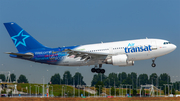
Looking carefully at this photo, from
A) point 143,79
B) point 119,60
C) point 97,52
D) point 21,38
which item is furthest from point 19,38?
point 143,79

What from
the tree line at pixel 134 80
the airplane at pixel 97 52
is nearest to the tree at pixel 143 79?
the tree line at pixel 134 80

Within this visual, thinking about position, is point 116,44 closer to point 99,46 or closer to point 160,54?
point 99,46

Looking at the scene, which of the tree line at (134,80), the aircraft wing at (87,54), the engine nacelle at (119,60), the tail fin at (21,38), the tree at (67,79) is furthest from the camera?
the tree line at (134,80)

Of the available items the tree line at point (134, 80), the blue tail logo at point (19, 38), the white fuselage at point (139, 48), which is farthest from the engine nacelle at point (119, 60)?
the tree line at point (134, 80)

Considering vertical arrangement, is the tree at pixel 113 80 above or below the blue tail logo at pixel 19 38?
below

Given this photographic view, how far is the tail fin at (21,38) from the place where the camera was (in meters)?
58.4

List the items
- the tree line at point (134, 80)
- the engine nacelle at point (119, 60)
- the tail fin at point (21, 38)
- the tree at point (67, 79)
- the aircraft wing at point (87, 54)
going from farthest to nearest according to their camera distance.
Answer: the tree line at point (134, 80) < the tree at point (67, 79) < the tail fin at point (21, 38) < the engine nacelle at point (119, 60) < the aircraft wing at point (87, 54)

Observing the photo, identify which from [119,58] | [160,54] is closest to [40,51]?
[119,58]

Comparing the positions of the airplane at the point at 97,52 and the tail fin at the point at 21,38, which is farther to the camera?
the tail fin at the point at 21,38

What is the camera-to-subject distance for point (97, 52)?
5328 centimetres

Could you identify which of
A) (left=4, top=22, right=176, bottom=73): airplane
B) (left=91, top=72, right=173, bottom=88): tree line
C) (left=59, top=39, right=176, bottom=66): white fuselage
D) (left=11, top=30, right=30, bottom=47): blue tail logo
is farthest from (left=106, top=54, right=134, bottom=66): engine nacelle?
(left=91, top=72, right=173, bottom=88): tree line

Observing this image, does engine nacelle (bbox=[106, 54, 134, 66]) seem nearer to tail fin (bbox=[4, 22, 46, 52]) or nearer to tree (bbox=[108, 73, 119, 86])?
tail fin (bbox=[4, 22, 46, 52])

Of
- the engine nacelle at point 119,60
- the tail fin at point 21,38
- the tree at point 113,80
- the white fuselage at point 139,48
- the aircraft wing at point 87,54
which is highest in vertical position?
the tail fin at point 21,38

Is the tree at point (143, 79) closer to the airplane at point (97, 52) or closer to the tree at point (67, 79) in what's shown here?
the tree at point (67, 79)
